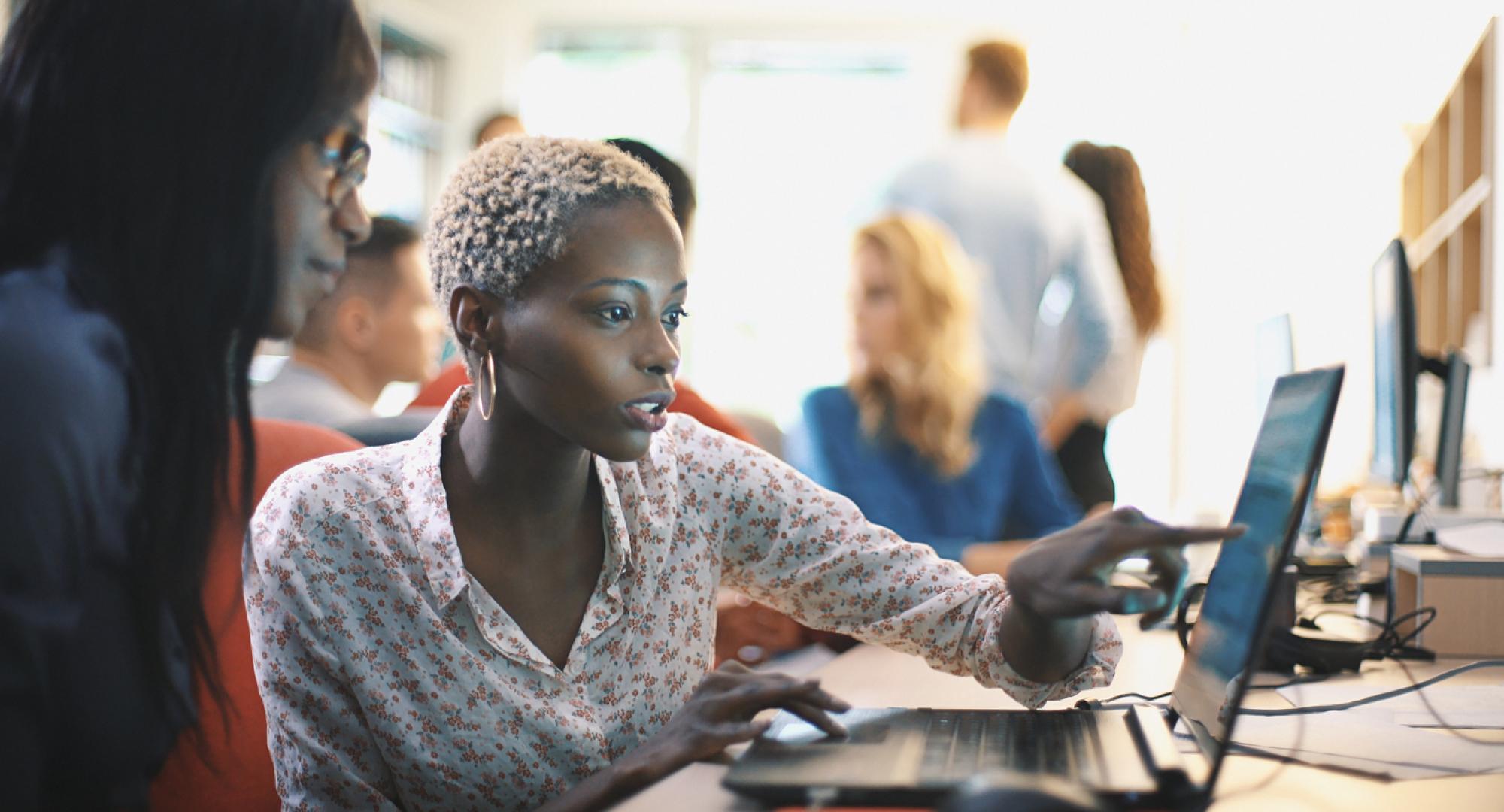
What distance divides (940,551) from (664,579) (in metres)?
1.03

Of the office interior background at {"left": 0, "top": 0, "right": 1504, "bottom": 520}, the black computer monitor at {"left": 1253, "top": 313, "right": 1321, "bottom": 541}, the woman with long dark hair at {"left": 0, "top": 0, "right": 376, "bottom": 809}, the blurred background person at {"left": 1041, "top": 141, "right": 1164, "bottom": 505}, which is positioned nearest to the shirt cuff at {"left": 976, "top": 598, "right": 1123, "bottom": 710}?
the woman with long dark hair at {"left": 0, "top": 0, "right": 376, "bottom": 809}

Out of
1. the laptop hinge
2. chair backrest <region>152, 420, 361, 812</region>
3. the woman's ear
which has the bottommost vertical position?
chair backrest <region>152, 420, 361, 812</region>

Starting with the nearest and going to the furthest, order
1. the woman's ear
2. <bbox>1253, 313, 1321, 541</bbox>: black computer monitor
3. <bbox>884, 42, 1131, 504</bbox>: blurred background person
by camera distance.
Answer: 1. the woman's ear
2. <bbox>1253, 313, 1321, 541</bbox>: black computer monitor
3. <bbox>884, 42, 1131, 504</bbox>: blurred background person

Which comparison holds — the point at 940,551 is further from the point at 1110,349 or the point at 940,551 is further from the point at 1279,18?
the point at 1279,18

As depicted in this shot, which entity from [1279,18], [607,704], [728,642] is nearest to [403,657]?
[607,704]

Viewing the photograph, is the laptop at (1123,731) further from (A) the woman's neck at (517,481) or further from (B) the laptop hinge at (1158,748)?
(A) the woman's neck at (517,481)

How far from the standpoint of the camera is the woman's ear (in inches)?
43.6

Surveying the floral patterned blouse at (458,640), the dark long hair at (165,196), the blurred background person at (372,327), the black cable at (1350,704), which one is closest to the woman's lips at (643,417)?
the floral patterned blouse at (458,640)

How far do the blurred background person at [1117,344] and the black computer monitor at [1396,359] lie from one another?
1.00 m

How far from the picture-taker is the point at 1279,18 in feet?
17.3

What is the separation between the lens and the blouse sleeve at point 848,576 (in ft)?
3.55

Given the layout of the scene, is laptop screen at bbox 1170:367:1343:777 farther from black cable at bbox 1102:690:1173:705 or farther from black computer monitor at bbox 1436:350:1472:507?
black computer monitor at bbox 1436:350:1472:507

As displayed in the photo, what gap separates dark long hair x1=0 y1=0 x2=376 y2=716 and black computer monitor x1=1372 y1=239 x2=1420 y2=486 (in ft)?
5.31

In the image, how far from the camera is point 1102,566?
917 mm
